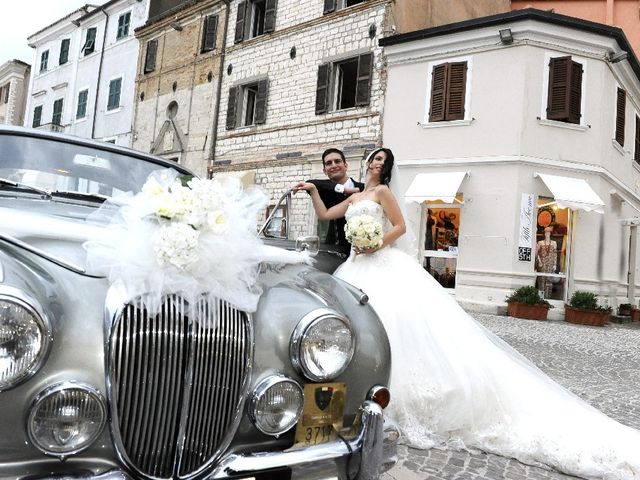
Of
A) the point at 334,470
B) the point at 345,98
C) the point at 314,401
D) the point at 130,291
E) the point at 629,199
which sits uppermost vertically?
the point at 345,98

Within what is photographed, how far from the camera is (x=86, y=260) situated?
1.76 metres

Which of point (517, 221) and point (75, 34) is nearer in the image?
point (517, 221)

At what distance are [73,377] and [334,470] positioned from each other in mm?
872

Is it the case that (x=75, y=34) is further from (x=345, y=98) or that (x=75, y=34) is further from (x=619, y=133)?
(x=619, y=133)

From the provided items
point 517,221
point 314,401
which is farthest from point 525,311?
point 314,401

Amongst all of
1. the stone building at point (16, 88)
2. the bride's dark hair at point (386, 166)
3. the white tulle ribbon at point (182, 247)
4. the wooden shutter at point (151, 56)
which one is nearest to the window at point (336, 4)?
the wooden shutter at point (151, 56)

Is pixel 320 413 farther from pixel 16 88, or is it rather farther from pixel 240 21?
pixel 16 88

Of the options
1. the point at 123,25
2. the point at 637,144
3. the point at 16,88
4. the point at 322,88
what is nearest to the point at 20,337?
the point at 322,88

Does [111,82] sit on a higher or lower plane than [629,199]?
higher

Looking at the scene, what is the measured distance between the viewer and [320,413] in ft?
6.08

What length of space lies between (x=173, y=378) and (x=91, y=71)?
24.5 meters

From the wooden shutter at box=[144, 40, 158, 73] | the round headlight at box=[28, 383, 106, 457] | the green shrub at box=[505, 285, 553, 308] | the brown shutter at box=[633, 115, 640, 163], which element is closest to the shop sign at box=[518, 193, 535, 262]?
the green shrub at box=[505, 285, 553, 308]

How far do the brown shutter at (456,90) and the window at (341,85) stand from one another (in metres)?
2.25

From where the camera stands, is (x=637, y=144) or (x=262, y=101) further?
(x=262, y=101)
